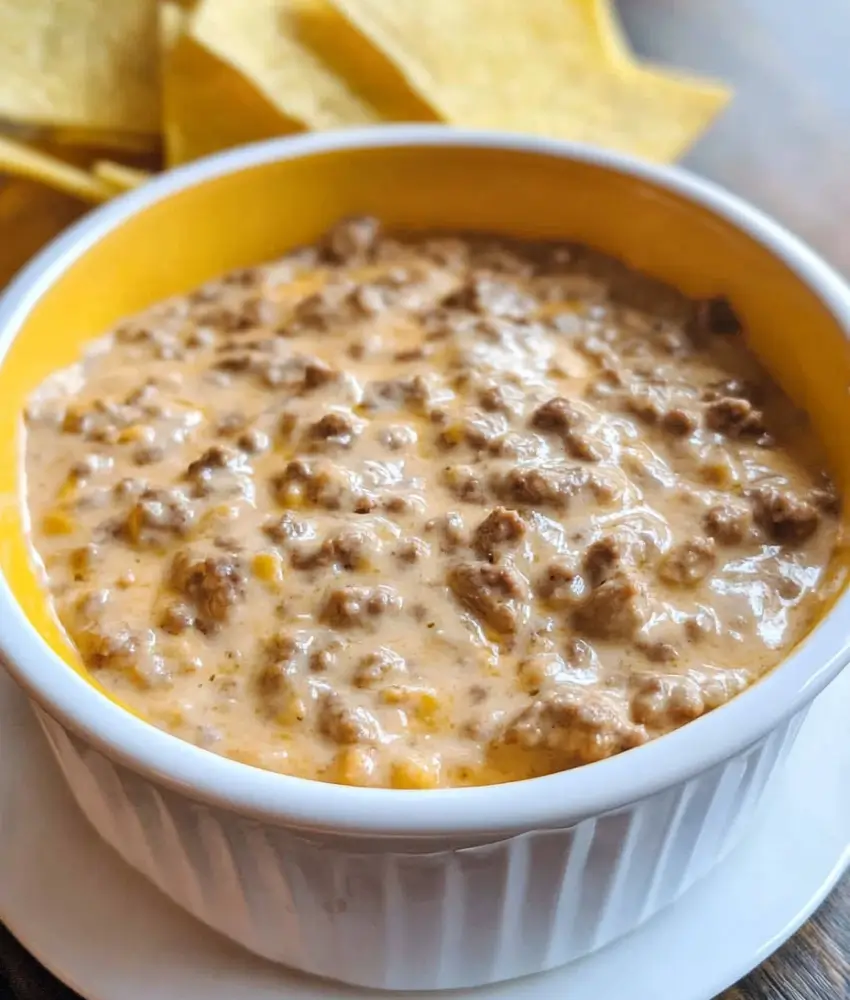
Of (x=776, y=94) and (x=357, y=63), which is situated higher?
(x=776, y=94)

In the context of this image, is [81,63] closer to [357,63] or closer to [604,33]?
[357,63]

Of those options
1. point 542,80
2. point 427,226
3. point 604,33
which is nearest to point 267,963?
point 427,226

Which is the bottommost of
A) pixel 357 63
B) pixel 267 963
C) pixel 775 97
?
pixel 267 963

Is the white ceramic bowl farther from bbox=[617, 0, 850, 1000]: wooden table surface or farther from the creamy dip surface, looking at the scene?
bbox=[617, 0, 850, 1000]: wooden table surface

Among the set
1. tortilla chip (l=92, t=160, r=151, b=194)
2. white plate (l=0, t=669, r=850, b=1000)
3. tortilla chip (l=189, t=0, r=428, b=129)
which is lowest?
white plate (l=0, t=669, r=850, b=1000)

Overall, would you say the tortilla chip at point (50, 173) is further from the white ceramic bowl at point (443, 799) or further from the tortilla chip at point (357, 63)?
the tortilla chip at point (357, 63)

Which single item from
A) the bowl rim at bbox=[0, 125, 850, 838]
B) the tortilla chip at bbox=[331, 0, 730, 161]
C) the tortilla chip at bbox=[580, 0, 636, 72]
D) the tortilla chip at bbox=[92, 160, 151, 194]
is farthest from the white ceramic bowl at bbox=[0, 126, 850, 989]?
the tortilla chip at bbox=[580, 0, 636, 72]
